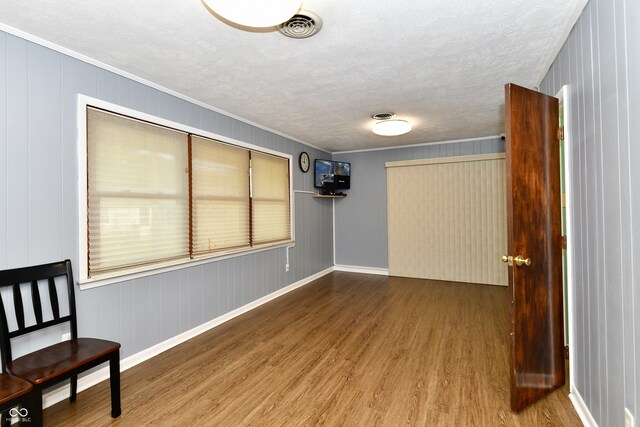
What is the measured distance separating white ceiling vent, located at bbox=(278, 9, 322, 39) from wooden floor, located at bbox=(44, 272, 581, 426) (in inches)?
97.8

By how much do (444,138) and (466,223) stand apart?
1496 millimetres

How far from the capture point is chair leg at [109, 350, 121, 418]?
1.96m

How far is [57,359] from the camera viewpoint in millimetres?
1804

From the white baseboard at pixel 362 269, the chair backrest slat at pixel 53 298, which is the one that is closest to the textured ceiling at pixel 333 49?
the chair backrest slat at pixel 53 298

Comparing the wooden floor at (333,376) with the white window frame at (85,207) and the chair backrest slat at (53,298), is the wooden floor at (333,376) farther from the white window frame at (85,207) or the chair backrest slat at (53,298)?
the white window frame at (85,207)

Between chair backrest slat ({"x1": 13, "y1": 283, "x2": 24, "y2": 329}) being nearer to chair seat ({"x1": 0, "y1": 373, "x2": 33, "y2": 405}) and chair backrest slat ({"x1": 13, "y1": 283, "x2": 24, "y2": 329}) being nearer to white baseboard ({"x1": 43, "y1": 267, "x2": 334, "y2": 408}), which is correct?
chair seat ({"x1": 0, "y1": 373, "x2": 33, "y2": 405})

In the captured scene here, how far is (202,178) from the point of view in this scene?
3.34 m

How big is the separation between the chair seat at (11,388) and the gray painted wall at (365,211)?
5.20 meters

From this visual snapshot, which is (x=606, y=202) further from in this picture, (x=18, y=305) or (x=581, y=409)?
(x=18, y=305)

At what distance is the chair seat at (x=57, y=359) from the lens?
1.64m

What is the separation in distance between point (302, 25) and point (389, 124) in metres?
2.14

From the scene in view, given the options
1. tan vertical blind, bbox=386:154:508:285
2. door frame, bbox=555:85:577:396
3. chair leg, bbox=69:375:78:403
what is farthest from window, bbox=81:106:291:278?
door frame, bbox=555:85:577:396

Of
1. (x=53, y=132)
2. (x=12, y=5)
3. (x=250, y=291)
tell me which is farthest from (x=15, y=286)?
(x=250, y=291)

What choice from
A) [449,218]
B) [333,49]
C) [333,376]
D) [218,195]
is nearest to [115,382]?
[333,376]
